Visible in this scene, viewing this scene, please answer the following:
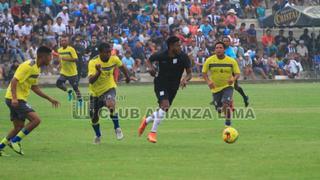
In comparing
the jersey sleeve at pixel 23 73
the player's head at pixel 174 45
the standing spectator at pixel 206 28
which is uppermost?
the player's head at pixel 174 45

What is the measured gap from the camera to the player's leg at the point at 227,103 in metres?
19.0

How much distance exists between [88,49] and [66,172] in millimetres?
27708

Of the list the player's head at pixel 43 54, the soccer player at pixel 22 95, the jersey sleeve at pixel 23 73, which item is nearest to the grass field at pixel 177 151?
the soccer player at pixel 22 95

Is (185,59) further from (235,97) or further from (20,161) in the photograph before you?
(235,97)

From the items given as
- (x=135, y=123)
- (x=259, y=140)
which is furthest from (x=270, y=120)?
(x=259, y=140)

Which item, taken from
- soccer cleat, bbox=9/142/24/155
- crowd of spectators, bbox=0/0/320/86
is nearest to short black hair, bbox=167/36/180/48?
soccer cleat, bbox=9/142/24/155

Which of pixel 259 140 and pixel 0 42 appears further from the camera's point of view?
pixel 0 42

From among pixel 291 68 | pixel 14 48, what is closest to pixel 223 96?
pixel 14 48

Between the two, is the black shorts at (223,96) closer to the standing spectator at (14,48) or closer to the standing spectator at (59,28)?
the standing spectator at (14,48)

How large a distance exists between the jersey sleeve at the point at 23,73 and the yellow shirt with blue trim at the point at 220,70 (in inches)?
211

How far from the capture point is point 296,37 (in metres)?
48.1

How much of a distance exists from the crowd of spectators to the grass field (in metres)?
15.7

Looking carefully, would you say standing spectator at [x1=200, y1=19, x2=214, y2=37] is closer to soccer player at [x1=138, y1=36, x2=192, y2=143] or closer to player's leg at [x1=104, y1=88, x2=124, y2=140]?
soccer player at [x1=138, y1=36, x2=192, y2=143]

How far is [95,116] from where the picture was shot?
698 inches
